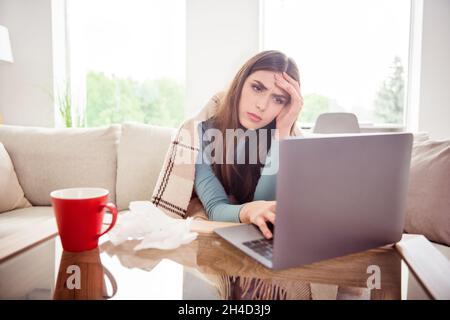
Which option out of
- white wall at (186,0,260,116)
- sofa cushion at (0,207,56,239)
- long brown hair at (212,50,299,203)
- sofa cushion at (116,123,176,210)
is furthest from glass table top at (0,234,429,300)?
white wall at (186,0,260,116)

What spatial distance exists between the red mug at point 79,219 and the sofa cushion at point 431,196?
1.00 metres

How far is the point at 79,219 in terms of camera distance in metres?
0.61

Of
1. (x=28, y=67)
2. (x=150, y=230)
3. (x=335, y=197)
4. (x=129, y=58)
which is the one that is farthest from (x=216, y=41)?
(x=335, y=197)

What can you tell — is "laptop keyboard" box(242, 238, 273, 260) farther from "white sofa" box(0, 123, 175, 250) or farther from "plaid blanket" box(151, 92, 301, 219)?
"white sofa" box(0, 123, 175, 250)

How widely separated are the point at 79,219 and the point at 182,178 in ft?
1.93

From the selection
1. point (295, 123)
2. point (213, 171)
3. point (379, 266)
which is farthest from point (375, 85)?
point (379, 266)

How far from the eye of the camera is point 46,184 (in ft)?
5.91

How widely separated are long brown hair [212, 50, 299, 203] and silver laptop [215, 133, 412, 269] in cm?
56

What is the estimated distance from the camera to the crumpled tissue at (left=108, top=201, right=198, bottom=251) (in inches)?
26.7

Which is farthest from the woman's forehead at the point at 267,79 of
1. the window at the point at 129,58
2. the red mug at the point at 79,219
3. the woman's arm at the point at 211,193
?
the window at the point at 129,58

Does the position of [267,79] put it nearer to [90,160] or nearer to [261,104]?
[261,104]

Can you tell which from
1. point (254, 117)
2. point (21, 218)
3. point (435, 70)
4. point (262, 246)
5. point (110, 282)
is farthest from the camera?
point (435, 70)

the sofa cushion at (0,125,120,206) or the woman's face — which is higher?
the woman's face
